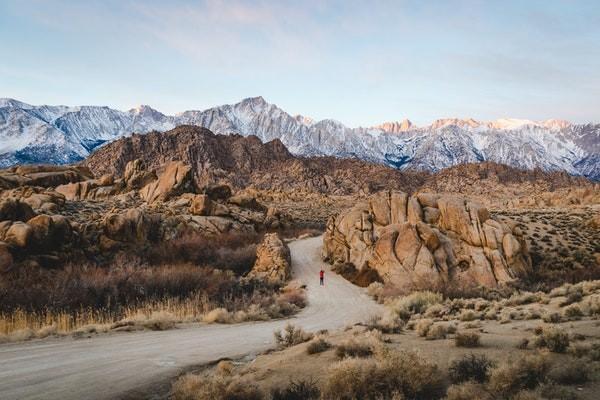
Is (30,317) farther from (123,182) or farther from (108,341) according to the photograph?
(123,182)

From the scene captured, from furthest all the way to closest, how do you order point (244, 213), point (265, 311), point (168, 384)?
point (244, 213)
point (265, 311)
point (168, 384)

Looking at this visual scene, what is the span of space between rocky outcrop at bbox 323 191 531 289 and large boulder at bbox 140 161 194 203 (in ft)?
72.2

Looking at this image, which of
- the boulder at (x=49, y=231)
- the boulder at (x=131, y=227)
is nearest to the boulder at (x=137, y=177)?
the boulder at (x=131, y=227)

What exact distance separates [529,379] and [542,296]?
12.1 metres

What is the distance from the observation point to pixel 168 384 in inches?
311

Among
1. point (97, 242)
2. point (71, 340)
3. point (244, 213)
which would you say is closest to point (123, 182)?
point (244, 213)

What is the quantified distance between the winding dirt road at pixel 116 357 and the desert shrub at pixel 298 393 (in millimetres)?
2515

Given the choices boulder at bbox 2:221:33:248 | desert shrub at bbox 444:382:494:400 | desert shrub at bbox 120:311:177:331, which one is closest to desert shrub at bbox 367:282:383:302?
desert shrub at bbox 120:311:177:331

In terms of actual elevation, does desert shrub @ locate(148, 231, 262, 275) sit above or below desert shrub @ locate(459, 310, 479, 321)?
above

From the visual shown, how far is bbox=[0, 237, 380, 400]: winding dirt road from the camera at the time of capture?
23.4 feet

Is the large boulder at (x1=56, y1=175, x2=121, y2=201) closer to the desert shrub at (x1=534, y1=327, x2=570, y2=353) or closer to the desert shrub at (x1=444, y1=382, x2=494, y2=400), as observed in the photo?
the desert shrub at (x1=534, y1=327, x2=570, y2=353)

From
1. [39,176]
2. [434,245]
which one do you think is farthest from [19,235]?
[39,176]

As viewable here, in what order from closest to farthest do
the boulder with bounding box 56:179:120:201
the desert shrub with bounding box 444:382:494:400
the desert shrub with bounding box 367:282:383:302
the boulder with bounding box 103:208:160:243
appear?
the desert shrub with bounding box 444:382:494:400 < the desert shrub with bounding box 367:282:383:302 < the boulder with bounding box 103:208:160:243 < the boulder with bounding box 56:179:120:201

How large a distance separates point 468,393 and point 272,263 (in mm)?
24782
